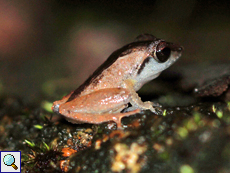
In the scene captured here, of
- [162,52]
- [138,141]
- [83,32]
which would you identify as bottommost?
[138,141]

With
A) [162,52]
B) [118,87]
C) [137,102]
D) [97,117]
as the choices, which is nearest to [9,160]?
[97,117]

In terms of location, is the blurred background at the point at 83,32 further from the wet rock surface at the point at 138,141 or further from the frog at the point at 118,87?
the frog at the point at 118,87

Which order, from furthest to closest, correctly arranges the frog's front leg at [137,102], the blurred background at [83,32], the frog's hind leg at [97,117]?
the blurred background at [83,32]
the frog's front leg at [137,102]
the frog's hind leg at [97,117]

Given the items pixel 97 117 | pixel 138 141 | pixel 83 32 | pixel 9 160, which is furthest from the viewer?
pixel 83 32

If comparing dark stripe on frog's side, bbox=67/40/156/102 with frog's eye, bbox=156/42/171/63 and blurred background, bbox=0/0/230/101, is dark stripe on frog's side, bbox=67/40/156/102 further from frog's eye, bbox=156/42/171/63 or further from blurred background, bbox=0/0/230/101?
blurred background, bbox=0/0/230/101

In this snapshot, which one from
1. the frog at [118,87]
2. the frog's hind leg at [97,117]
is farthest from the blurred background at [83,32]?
the frog's hind leg at [97,117]

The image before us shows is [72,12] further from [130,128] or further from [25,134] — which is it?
[130,128]

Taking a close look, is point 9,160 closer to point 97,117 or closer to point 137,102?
point 97,117

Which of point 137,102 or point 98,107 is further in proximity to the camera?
point 137,102
